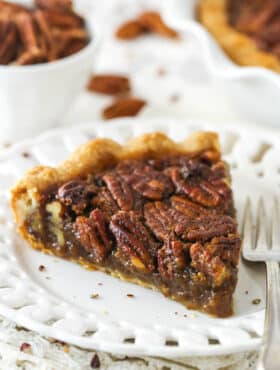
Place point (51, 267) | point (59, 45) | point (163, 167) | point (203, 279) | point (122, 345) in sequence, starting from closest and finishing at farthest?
point (122, 345) < point (203, 279) < point (51, 267) < point (163, 167) < point (59, 45)

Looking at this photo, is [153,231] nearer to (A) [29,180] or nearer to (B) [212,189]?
(B) [212,189]

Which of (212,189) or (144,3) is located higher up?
(212,189)

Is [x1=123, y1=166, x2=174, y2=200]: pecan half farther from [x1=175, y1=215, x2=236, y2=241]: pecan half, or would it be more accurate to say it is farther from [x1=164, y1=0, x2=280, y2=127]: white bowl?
[x1=164, y1=0, x2=280, y2=127]: white bowl

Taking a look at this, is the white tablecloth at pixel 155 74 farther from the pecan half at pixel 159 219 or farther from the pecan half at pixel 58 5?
the pecan half at pixel 159 219

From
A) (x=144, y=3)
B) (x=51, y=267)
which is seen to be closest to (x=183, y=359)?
(x=51, y=267)

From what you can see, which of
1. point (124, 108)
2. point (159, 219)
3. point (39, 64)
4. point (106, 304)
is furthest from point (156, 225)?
point (124, 108)

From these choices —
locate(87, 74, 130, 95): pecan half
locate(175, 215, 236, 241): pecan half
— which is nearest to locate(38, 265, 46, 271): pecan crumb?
locate(175, 215, 236, 241): pecan half
